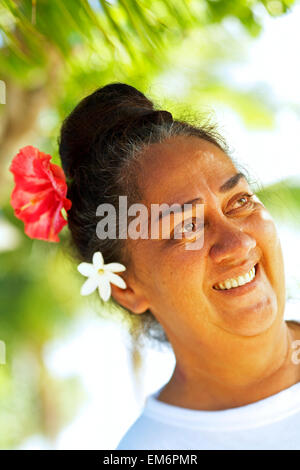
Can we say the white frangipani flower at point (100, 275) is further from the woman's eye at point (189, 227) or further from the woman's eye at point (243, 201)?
the woman's eye at point (243, 201)

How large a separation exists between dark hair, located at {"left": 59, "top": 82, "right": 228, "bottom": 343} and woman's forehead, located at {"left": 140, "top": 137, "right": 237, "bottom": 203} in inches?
0.9

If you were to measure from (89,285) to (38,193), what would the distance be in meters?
0.21

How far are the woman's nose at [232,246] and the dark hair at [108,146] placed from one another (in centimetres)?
18

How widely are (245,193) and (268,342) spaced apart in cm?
27

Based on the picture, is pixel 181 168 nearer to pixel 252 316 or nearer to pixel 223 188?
pixel 223 188

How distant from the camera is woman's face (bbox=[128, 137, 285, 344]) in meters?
1.05

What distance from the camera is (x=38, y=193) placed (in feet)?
3.92

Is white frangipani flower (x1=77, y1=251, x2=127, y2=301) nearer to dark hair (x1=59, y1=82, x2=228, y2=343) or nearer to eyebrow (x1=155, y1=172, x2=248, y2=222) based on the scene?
dark hair (x1=59, y1=82, x2=228, y2=343)

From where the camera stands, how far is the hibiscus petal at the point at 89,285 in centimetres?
119

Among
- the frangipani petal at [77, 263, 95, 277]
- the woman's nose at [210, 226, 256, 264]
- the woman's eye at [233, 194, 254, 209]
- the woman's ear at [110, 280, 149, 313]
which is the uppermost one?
the woman's eye at [233, 194, 254, 209]

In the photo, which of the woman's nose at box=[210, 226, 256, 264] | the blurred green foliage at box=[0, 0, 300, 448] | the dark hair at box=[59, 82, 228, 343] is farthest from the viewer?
the blurred green foliage at box=[0, 0, 300, 448]

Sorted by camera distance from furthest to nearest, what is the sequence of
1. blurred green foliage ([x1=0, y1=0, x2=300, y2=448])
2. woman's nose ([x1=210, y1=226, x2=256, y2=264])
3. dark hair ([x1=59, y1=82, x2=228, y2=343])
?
blurred green foliage ([x1=0, y1=0, x2=300, y2=448]) → dark hair ([x1=59, y1=82, x2=228, y2=343]) → woman's nose ([x1=210, y1=226, x2=256, y2=264])

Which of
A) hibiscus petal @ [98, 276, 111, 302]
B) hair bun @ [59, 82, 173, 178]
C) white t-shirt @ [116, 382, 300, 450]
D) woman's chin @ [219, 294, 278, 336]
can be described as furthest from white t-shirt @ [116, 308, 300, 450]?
hair bun @ [59, 82, 173, 178]

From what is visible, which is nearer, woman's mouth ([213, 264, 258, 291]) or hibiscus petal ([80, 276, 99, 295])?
woman's mouth ([213, 264, 258, 291])
